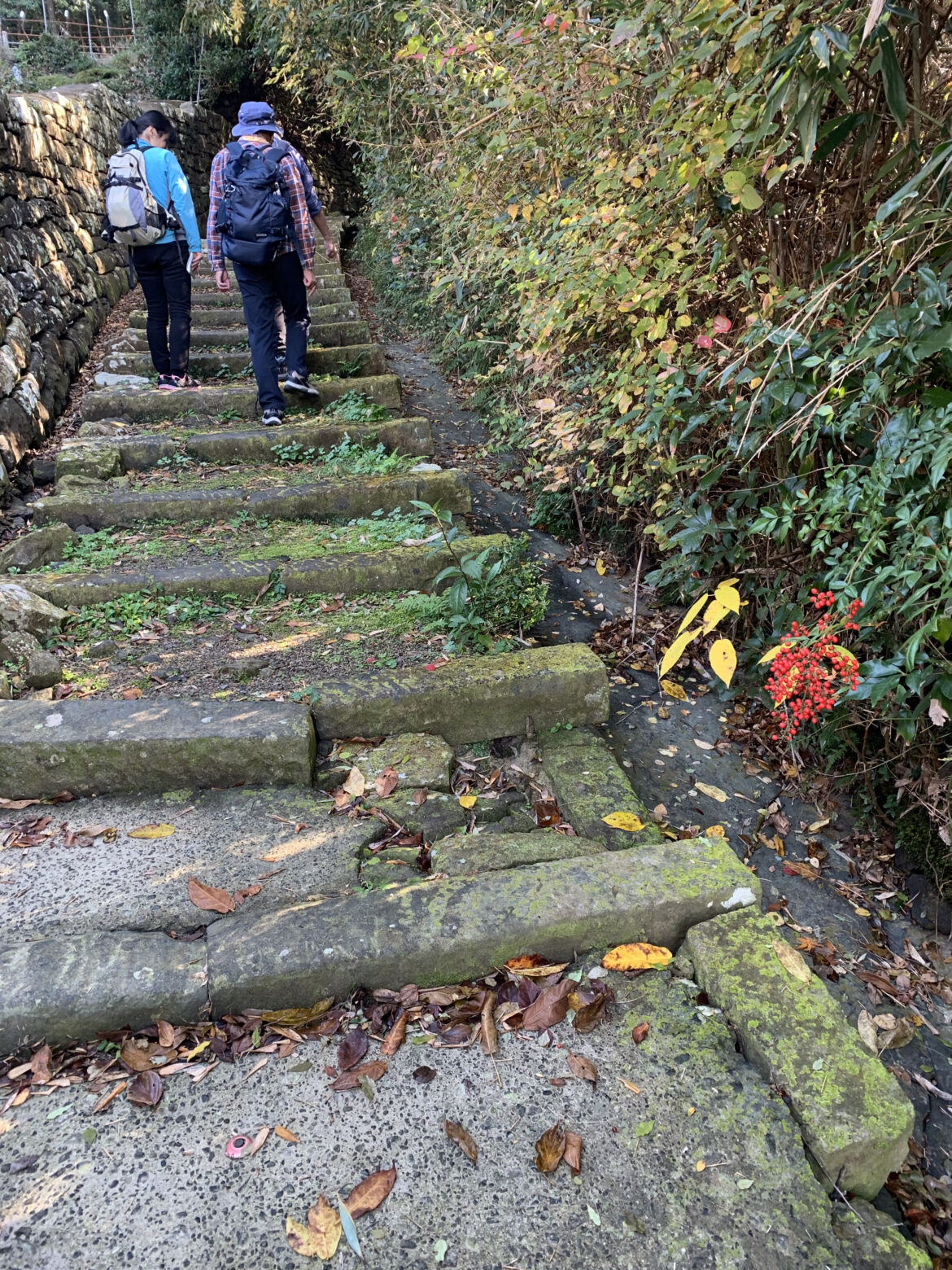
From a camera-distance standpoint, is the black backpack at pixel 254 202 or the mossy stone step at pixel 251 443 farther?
the mossy stone step at pixel 251 443

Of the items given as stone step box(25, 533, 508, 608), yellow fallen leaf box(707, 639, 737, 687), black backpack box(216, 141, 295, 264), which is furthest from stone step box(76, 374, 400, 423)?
yellow fallen leaf box(707, 639, 737, 687)

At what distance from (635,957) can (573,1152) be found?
479 mm

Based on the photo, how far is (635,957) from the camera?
5.92ft

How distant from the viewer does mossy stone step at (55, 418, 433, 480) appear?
14.5ft

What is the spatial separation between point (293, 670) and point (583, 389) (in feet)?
6.66

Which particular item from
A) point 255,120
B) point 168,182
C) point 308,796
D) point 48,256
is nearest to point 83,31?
point 48,256

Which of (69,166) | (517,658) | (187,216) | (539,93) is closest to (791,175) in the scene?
(539,93)

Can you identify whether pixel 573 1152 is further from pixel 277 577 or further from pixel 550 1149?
pixel 277 577

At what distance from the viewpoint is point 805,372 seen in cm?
216

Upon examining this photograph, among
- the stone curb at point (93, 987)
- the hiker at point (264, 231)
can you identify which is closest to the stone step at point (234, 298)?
the hiker at point (264, 231)

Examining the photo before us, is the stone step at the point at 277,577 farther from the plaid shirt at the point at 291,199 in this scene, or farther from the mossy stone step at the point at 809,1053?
the plaid shirt at the point at 291,199

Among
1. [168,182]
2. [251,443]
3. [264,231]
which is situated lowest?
[251,443]

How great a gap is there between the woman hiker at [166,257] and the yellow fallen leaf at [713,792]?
177 inches

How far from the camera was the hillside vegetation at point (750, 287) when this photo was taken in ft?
6.06
